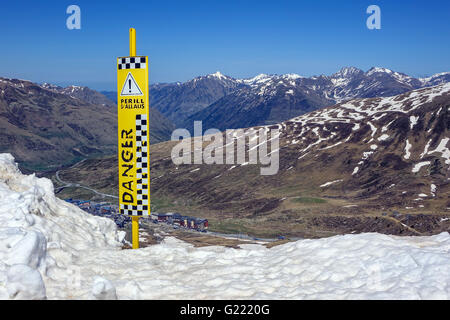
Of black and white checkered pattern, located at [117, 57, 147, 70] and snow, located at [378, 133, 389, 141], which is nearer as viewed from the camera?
black and white checkered pattern, located at [117, 57, 147, 70]

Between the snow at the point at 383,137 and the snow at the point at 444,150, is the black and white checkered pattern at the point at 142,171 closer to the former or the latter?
the snow at the point at 444,150

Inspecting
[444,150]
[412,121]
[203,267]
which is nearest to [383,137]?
[412,121]

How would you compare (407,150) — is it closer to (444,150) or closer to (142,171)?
(444,150)

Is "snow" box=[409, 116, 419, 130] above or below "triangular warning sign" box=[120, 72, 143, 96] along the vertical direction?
above

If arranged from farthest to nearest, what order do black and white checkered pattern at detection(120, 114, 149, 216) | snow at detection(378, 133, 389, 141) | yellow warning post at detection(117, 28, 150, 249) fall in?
snow at detection(378, 133, 389, 141) → black and white checkered pattern at detection(120, 114, 149, 216) → yellow warning post at detection(117, 28, 150, 249)

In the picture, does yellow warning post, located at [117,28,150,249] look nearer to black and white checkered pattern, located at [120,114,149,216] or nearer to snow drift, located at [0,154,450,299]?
black and white checkered pattern, located at [120,114,149,216]

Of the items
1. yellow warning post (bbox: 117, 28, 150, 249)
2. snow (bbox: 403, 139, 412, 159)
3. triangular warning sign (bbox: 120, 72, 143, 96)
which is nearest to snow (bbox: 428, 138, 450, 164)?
snow (bbox: 403, 139, 412, 159)

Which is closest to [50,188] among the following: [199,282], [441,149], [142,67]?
[142,67]

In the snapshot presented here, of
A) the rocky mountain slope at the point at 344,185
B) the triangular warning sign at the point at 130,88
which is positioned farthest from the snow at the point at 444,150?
the triangular warning sign at the point at 130,88
